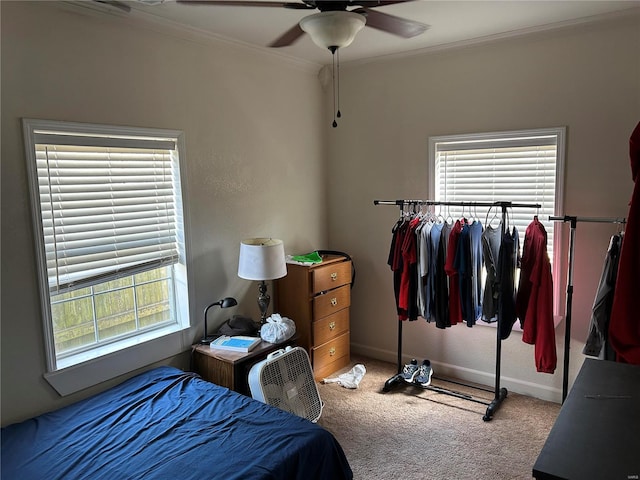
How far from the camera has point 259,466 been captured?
1910mm

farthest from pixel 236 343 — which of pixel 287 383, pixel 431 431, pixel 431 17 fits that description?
pixel 431 17

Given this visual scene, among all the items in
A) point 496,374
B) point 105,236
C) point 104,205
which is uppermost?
point 104,205

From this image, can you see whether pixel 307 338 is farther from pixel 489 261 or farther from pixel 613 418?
pixel 613 418

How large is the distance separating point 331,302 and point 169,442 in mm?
1877

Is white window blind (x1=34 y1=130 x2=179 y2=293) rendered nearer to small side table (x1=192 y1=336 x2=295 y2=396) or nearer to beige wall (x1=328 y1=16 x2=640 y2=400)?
small side table (x1=192 y1=336 x2=295 y2=396)

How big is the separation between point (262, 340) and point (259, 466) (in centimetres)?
127

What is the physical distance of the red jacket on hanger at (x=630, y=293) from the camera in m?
2.19

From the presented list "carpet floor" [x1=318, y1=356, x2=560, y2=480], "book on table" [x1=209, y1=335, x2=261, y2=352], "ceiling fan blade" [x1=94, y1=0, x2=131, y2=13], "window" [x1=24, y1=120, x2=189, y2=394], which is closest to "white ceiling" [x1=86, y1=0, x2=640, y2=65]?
"ceiling fan blade" [x1=94, y1=0, x2=131, y2=13]

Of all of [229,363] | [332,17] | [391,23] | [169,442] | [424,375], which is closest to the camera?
[332,17]

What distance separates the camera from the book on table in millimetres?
2977

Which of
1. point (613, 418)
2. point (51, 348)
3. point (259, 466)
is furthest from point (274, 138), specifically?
point (613, 418)

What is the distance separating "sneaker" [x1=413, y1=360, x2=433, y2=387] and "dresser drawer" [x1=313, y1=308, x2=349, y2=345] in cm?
73

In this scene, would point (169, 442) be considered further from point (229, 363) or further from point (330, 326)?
point (330, 326)

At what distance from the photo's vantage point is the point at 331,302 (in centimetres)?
375
